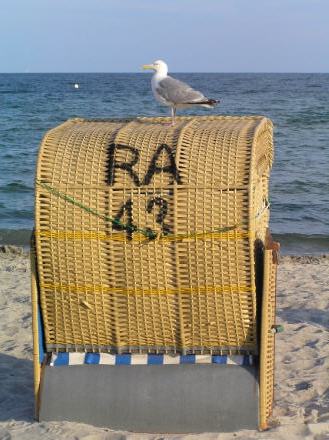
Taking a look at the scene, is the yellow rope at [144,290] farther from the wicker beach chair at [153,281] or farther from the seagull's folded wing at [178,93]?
the seagull's folded wing at [178,93]

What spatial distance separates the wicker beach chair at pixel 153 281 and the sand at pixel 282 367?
131mm

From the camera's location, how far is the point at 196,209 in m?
4.13

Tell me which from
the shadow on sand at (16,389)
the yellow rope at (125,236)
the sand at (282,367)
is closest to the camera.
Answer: the yellow rope at (125,236)

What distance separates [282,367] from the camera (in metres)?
5.59

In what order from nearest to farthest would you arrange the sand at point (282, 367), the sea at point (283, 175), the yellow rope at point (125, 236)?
the yellow rope at point (125, 236), the sand at point (282, 367), the sea at point (283, 175)

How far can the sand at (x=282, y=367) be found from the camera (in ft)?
14.1

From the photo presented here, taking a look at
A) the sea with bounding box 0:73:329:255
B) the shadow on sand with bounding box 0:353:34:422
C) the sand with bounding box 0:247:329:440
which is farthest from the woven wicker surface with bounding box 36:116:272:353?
the sea with bounding box 0:73:329:255

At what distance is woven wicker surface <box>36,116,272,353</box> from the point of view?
412 cm

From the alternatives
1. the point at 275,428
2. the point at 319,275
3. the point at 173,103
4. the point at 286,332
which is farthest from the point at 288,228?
the point at 275,428

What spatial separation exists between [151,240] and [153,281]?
0.24 m

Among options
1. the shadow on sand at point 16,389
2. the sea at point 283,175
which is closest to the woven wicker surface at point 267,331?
the shadow on sand at point 16,389

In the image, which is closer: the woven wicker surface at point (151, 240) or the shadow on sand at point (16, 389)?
the woven wicker surface at point (151, 240)

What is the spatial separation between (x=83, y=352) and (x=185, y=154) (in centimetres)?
132

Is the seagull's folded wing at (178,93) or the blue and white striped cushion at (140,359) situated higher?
the seagull's folded wing at (178,93)
